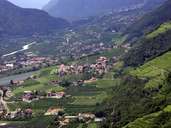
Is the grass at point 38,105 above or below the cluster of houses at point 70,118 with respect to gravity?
above

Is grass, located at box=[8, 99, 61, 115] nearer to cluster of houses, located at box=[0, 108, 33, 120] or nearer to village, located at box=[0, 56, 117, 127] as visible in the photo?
village, located at box=[0, 56, 117, 127]

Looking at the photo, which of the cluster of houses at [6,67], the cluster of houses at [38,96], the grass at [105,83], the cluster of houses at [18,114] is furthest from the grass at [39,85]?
the cluster of houses at [6,67]

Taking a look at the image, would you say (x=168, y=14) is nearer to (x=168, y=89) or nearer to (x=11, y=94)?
(x=11, y=94)

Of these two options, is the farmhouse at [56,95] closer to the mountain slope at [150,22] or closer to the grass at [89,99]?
the grass at [89,99]

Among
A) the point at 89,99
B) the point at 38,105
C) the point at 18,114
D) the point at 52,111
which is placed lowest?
the point at 18,114

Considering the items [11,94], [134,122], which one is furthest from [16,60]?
[134,122]

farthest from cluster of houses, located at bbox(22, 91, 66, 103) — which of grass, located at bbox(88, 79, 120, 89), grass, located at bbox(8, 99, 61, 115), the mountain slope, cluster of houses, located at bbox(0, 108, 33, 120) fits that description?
the mountain slope

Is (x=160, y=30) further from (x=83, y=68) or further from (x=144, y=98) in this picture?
(x=144, y=98)

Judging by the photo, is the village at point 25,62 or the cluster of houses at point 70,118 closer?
the cluster of houses at point 70,118

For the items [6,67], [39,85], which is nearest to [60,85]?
[39,85]
